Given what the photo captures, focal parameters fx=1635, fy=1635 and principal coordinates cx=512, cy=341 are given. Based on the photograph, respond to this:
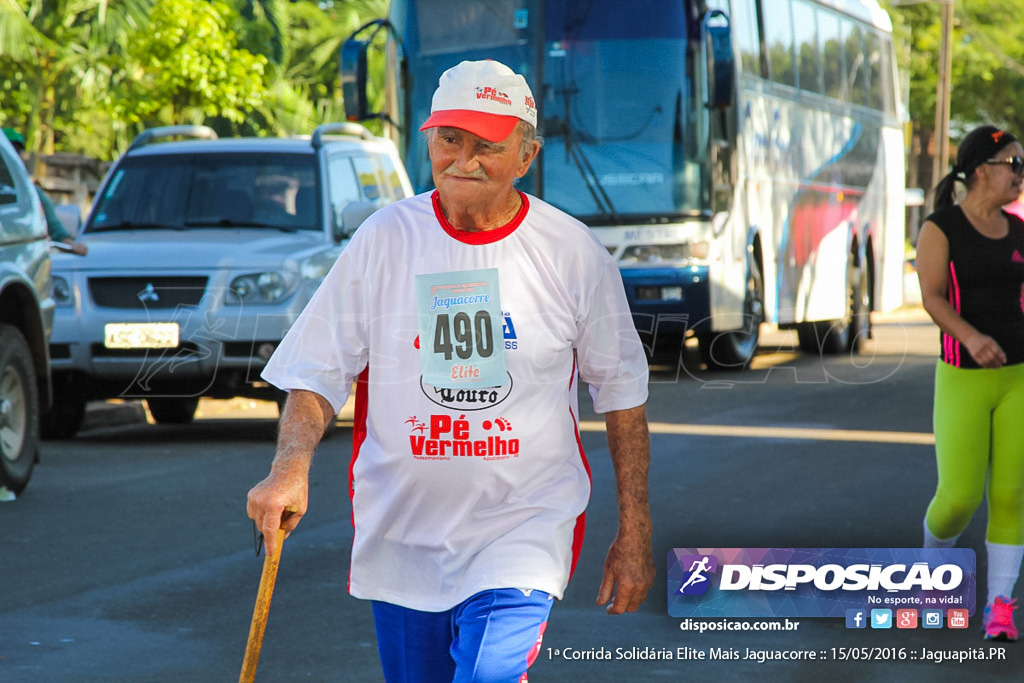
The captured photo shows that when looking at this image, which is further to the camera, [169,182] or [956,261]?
[169,182]

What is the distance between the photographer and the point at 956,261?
19.8 feet

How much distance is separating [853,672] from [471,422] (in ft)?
9.02

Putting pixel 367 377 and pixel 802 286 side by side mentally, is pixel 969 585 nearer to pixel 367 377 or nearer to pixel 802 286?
pixel 367 377

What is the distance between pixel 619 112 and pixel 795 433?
493cm

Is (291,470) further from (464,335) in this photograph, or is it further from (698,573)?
(698,573)

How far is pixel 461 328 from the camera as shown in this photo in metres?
3.40

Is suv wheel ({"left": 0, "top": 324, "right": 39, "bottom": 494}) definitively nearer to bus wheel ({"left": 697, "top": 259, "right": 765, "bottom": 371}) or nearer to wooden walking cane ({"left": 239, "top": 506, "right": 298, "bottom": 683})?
wooden walking cane ({"left": 239, "top": 506, "right": 298, "bottom": 683})

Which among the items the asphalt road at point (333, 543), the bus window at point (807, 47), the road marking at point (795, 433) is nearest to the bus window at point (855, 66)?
the bus window at point (807, 47)

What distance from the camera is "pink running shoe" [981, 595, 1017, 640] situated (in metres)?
5.83

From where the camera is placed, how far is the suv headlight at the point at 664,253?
16141mm

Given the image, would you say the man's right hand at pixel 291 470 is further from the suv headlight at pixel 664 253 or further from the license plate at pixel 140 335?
the suv headlight at pixel 664 253

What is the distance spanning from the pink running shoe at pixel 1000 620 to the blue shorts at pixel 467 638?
9.82ft

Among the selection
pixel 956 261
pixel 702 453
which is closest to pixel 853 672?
pixel 956 261

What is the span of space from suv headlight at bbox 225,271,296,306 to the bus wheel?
7.24 m
